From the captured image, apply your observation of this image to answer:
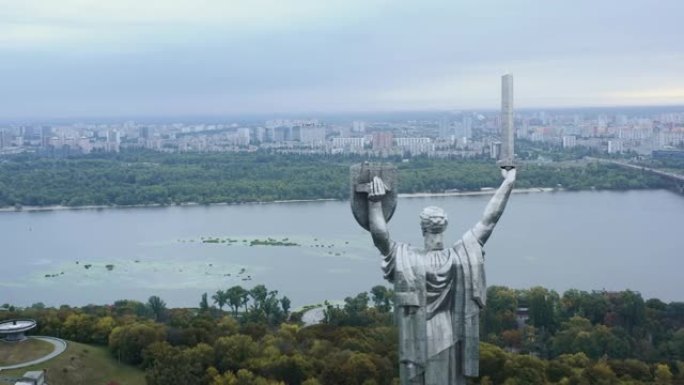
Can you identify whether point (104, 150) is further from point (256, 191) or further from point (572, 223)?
point (572, 223)

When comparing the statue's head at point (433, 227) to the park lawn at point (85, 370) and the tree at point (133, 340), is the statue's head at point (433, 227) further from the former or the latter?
the tree at point (133, 340)

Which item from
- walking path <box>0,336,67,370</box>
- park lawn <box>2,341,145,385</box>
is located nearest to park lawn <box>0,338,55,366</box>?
walking path <box>0,336,67,370</box>

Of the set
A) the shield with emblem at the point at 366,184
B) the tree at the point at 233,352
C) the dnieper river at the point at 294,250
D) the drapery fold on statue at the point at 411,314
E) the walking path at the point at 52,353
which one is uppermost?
the shield with emblem at the point at 366,184

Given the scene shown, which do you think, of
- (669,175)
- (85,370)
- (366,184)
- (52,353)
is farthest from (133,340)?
(669,175)

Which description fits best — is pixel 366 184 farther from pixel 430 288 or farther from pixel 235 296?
pixel 235 296

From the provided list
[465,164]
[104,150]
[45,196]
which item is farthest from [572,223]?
[104,150]

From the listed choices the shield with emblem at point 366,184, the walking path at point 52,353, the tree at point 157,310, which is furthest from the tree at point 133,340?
the shield with emblem at point 366,184
